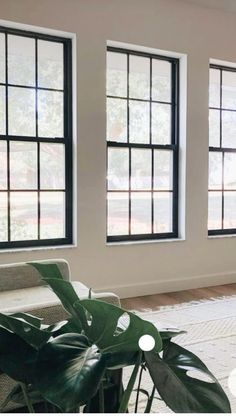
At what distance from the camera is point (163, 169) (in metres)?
4.59

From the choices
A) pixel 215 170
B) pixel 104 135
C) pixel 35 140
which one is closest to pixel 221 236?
pixel 215 170

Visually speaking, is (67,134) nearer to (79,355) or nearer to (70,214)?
(70,214)

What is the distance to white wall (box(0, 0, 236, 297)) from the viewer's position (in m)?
3.92

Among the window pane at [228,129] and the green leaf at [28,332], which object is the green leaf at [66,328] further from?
the window pane at [228,129]

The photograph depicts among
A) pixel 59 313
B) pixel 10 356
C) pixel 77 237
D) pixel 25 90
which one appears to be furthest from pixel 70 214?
pixel 10 356

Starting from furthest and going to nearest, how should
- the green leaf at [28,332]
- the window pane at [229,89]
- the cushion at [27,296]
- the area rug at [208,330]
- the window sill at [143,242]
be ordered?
the window pane at [229,89]
the window sill at [143,242]
the area rug at [208,330]
the cushion at [27,296]
the green leaf at [28,332]

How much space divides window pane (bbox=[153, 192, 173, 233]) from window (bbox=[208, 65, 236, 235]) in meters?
0.55

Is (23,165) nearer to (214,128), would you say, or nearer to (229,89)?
(214,128)

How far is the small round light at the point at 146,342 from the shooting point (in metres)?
0.66

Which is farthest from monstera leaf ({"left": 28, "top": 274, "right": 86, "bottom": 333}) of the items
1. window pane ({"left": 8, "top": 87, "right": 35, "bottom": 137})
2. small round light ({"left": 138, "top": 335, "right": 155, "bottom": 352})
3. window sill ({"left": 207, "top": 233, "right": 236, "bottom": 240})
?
window sill ({"left": 207, "top": 233, "right": 236, "bottom": 240})

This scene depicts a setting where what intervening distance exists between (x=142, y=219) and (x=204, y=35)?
7.27 feet

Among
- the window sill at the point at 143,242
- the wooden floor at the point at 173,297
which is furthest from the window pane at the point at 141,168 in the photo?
the wooden floor at the point at 173,297

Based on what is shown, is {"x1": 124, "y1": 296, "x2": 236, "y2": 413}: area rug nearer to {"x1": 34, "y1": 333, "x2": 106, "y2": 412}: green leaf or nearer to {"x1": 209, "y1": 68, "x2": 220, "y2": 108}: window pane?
{"x1": 34, "y1": 333, "x2": 106, "y2": 412}: green leaf

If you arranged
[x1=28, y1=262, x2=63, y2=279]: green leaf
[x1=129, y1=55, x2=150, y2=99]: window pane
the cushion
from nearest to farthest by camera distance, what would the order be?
[x1=28, y1=262, x2=63, y2=279]: green leaf < the cushion < [x1=129, y1=55, x2=150, y2=99]: window pane
